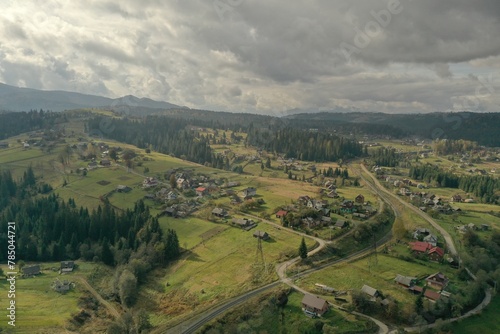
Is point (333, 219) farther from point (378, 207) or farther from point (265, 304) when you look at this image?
point (265, 304)

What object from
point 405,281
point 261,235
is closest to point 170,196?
point 261,235

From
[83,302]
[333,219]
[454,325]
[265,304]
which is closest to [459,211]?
[333,219]

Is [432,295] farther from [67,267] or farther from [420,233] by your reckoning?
[67,267]

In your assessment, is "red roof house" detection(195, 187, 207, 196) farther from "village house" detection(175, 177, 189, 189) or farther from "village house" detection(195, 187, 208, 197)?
"village house" detection(175, 177, 189, 189)

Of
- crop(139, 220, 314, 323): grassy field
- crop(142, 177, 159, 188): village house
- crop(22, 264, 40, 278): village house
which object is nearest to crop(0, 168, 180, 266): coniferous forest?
crop(139, 220, 314, 323): grassy field

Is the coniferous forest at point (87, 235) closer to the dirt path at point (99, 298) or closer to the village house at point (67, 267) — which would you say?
the village house at point (67, 267)

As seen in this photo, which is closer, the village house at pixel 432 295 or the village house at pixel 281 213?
the village house at pixel 432 295

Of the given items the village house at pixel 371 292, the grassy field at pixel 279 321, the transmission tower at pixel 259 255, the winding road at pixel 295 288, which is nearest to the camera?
the grassy field at pixel 279 321

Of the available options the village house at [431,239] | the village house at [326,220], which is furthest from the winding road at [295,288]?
the village house at [326,220]
